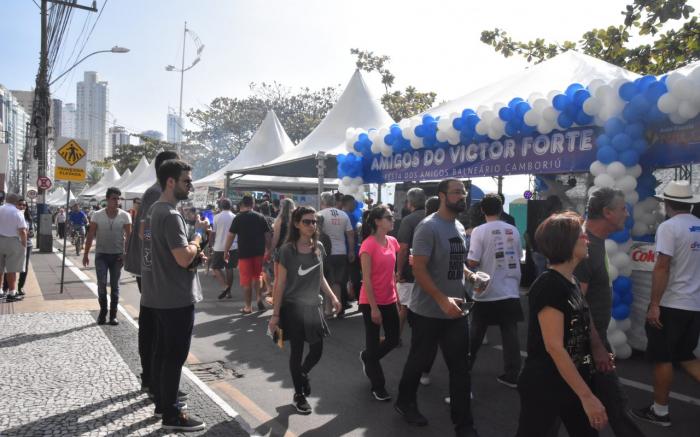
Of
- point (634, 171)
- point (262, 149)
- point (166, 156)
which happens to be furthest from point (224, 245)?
point (262, 149)

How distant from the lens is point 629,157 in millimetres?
5816

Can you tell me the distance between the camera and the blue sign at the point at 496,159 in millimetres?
6754

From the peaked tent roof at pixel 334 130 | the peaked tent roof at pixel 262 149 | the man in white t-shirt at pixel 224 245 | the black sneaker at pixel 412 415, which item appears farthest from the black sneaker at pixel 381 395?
the peaked tent roof at pixel 262 149

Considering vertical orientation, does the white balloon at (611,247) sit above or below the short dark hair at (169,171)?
below

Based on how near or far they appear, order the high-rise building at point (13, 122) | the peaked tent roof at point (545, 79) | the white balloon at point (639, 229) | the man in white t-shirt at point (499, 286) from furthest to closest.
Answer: the high-rise building at point (13, 122) < the peaked tent roof at point (545, 79) < the white balloon at point (639, 229) < the man in white t-shirt at point (499, 286)

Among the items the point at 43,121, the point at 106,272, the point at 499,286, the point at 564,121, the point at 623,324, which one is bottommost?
the point at 623,324

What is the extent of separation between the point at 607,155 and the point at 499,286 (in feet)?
7.73

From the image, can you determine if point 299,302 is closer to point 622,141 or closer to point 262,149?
point 622,141

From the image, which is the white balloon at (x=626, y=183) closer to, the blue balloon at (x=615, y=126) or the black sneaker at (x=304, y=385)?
the blue balloon at (x=615, y=126)

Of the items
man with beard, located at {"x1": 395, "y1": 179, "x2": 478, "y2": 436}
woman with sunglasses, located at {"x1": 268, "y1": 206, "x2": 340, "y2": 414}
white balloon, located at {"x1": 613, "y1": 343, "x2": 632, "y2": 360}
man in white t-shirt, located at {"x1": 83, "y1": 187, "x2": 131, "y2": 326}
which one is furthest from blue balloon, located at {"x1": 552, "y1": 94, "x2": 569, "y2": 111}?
man in white t-shirt, located at {"x1": 83, "y1": 187, "x2": 131, "y2": 326}

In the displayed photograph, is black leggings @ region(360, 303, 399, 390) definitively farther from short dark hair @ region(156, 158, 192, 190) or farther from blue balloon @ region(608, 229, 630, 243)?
blue balloon @ region(608, 229, 630, 243)

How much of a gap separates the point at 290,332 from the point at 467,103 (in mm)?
6218

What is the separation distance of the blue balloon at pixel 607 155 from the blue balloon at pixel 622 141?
0.25ft

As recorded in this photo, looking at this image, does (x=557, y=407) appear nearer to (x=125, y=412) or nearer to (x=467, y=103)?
(x=125, y=412)
